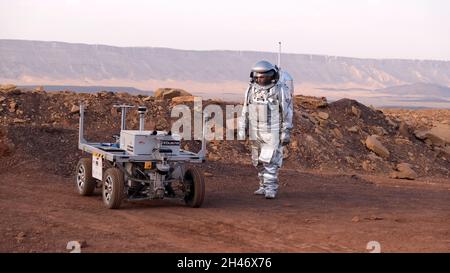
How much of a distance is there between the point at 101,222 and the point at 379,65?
156711 millimetres

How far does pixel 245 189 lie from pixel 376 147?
8528 mm

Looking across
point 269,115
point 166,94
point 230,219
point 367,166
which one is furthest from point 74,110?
point 230,219

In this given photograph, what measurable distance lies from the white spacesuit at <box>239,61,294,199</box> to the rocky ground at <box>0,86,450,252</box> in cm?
71

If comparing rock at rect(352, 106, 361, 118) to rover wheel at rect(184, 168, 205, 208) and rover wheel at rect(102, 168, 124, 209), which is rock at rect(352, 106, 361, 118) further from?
rover wheel at rect(102, 168, 124, 209)

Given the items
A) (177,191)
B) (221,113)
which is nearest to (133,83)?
(221,113)

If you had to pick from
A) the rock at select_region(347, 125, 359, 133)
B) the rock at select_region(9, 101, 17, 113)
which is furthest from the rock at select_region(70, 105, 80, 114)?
the rock at select_region(347, 125, 359, 133)

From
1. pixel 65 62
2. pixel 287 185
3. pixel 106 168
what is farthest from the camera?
pixel 65 62

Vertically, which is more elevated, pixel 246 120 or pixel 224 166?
pixel 246 120

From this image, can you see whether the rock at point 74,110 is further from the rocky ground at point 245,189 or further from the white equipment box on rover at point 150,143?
the white equipment box on rover at point 150,143

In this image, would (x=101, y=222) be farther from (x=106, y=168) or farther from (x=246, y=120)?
(x=246, y=120)

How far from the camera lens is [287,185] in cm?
1535

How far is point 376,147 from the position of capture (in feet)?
72.2

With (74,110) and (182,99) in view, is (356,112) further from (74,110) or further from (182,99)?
(74,110)

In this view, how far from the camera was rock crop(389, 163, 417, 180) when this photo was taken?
62.2 ft
